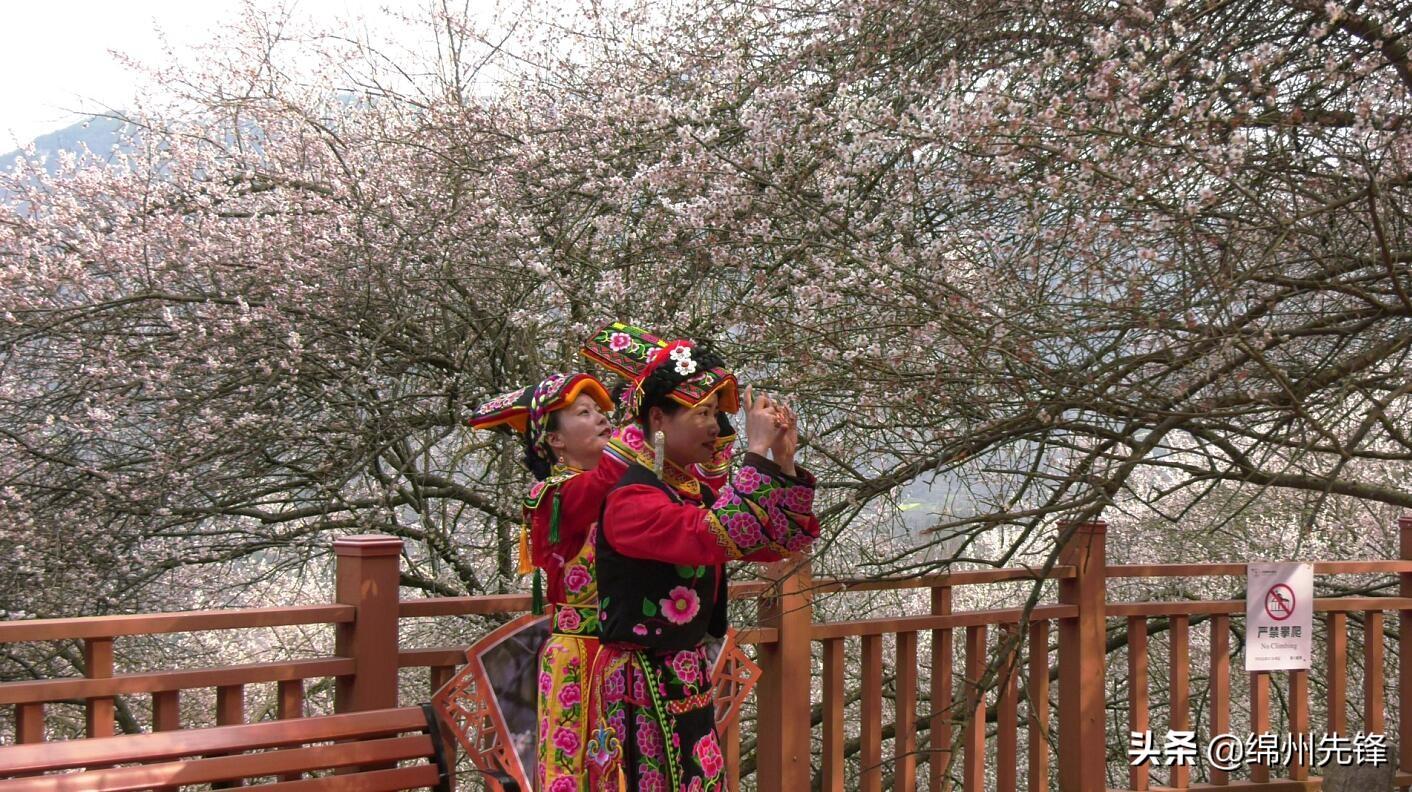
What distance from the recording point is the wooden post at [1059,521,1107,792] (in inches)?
167

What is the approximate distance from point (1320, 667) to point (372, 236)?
19.9 feet

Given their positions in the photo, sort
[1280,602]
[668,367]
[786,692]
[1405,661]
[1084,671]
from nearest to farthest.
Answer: [668,367] < [786,692] < [1084,671] < [1280,602] < [1405,661]

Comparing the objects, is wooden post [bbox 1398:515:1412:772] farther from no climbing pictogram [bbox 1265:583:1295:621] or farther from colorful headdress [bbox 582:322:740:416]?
colorful headdress [bbox 582:322:740:416]

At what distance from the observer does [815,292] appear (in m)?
3.71

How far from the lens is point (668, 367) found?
2.76 m

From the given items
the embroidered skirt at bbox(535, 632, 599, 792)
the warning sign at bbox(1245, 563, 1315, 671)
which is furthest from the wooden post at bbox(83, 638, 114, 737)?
the warning sign at bbox(1245, 563, 1315, 671)

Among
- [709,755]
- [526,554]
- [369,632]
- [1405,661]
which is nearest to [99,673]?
[369,632]

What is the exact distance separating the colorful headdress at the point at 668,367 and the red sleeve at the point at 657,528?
0.71 feet

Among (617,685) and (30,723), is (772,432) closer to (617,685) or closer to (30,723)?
(617,685)

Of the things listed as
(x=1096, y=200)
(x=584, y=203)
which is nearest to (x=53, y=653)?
(x=584, y=203)

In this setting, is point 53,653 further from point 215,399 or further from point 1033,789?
point 1033,789

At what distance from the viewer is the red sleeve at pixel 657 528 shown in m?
2.52

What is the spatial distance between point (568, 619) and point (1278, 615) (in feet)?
8.59

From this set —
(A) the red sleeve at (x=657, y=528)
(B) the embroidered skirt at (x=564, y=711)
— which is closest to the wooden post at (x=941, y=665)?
(B) the embroidered skirt at (x=564, y=711)
